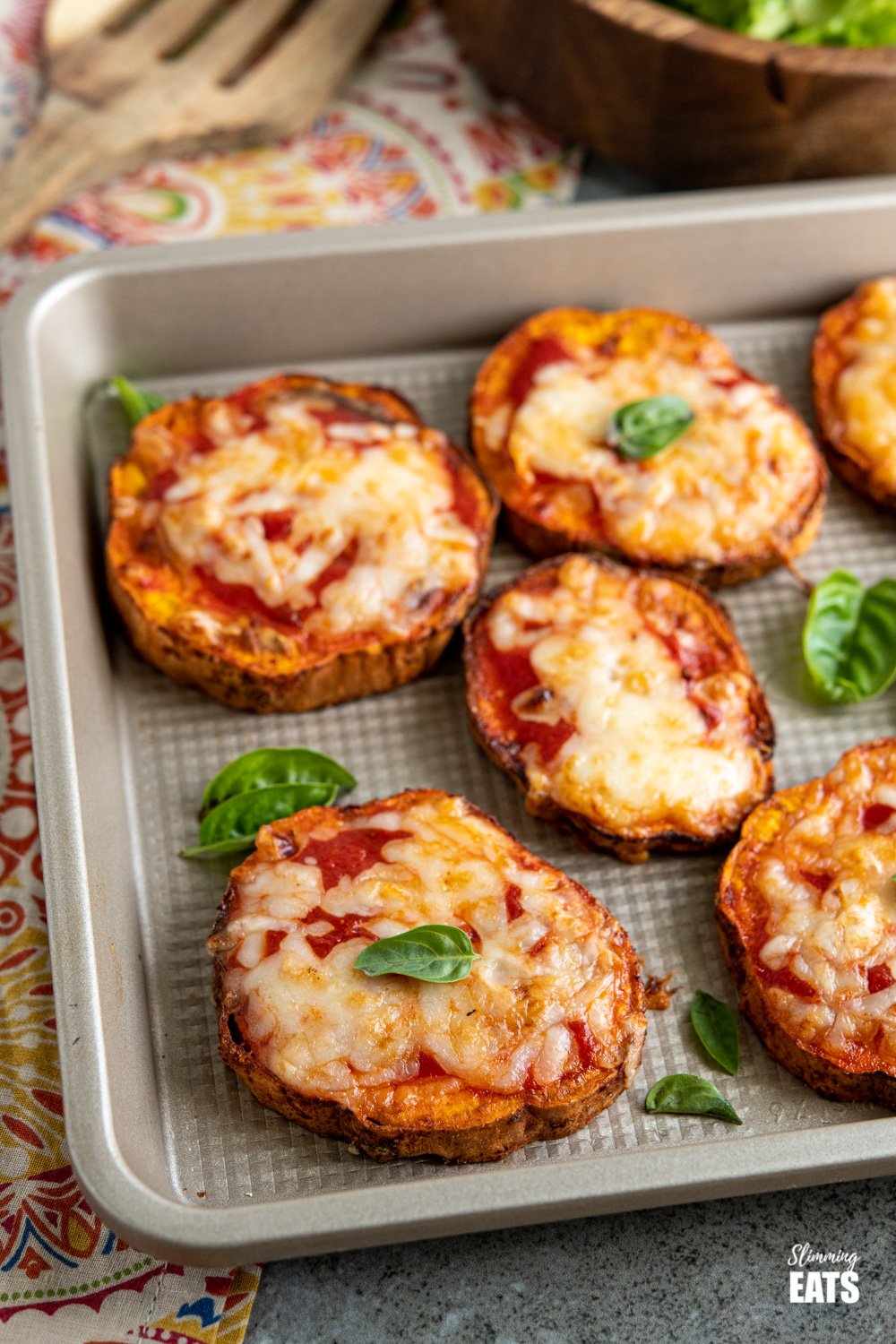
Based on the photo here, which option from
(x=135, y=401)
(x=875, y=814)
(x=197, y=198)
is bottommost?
(x=875, y=814)

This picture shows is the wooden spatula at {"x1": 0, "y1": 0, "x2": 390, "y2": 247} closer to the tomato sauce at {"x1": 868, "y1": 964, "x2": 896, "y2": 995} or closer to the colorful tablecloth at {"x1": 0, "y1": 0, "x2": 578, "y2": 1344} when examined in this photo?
the colorful tablecloth at {"x1": 0, "y1": 0, "x2": 578, "y2": 1344}

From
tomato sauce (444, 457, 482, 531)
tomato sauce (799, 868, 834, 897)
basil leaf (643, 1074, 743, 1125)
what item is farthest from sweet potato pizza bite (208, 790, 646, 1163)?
tomato sauce (444, 457, 482, 531)

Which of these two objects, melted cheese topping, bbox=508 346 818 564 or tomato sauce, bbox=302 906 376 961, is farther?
melted cheese topping, bbox=508 346 818 564

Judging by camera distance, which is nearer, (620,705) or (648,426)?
(620,705)

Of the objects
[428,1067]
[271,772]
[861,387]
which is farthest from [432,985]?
[861,387]

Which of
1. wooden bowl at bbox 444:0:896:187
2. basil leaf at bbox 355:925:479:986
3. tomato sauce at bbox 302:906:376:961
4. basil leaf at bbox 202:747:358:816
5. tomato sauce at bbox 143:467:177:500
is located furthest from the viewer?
wooden bowl at bbox 444:0:896:187

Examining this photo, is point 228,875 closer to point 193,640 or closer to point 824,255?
point 193,640

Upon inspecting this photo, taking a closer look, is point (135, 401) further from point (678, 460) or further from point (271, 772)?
point (678, 460)
